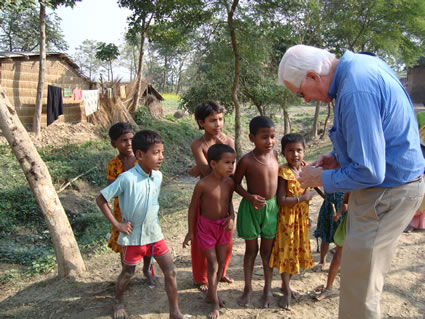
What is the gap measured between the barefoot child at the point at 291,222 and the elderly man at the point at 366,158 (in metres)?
0.96

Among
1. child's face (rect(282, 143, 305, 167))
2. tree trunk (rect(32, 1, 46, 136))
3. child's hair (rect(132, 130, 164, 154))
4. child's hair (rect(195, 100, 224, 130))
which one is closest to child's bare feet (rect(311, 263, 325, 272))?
child's face (rect(282, 143, 305, 167))

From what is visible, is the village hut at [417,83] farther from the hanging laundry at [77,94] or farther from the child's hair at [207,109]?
the child's hair at [207,109]

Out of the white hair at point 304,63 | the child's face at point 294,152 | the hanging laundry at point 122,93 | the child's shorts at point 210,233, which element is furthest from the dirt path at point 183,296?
the hanging laundry at point 122,93

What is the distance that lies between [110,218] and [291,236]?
1488 mm

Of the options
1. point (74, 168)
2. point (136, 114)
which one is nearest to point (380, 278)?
point (74, 168)

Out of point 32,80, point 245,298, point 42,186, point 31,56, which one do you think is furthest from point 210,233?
point 31,56

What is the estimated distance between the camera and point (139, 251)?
105 inches

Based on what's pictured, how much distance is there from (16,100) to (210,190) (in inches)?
418

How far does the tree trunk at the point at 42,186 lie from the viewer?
319cm

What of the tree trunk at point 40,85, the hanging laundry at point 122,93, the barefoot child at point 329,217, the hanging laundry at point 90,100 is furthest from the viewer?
the hanging laundry at point 122,93

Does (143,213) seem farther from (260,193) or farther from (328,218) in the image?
(328,218)

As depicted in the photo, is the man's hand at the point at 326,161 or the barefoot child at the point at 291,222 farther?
the barefoot child at the point at 291,222

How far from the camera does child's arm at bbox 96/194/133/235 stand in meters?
2.51

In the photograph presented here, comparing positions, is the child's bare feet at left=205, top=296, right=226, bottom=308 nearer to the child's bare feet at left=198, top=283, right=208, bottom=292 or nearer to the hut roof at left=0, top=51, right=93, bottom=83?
the child's bare feet at left=198, top=283, right=208, bottom=292
